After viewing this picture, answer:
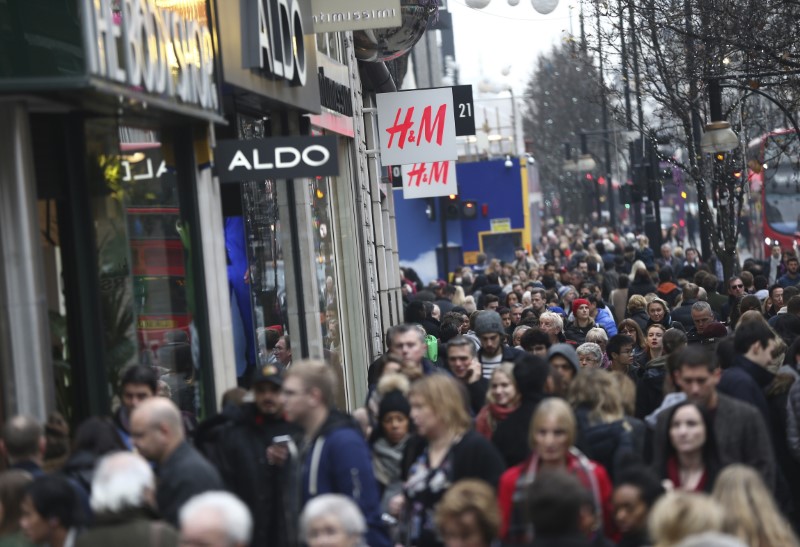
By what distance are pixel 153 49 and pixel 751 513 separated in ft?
17.4

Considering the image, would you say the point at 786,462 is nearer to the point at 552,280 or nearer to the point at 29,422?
the point at 29,422

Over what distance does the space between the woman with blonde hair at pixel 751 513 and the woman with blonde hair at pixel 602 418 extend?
2004mm

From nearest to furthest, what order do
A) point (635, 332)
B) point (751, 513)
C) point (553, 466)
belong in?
point (751, 513)
point (553, 466)
point (635, 332)

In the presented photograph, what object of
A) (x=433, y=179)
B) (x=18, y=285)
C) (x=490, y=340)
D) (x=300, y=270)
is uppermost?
(x=433, y=179)

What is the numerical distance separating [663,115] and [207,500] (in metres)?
25.0

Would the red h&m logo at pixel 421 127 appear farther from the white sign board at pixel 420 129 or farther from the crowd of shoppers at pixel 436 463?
the crowd of shoppers at pixel 436 463

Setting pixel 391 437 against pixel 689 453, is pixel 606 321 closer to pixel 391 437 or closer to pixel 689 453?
pixel 391 437

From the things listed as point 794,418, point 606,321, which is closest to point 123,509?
point 794,418

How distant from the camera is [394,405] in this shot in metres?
8.38

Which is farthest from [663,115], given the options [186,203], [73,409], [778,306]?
[73,409]

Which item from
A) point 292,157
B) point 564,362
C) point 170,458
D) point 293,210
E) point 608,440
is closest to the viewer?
point 170,458

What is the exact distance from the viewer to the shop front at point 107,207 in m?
9.11

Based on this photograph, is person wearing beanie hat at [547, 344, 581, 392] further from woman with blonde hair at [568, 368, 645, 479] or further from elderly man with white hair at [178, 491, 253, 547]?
elderly man with white hair at [178, 491, 253, 547]

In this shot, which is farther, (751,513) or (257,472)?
(257,472)
